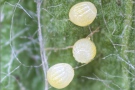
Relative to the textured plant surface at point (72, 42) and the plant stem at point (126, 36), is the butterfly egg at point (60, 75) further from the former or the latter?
the plant stem at point (126, 36)

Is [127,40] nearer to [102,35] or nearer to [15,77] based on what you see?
[102,35]

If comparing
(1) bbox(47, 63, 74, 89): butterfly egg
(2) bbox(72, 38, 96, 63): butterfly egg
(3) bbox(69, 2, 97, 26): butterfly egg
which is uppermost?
(3) bbox(69, 2, 97, 26): butterfly egg

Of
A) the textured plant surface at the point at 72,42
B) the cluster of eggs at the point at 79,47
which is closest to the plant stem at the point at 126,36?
the textured plant surface at the point at 72,42

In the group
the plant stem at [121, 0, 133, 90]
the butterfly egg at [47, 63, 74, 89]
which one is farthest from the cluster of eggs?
the plant stem at [121, 0, 133, 90]

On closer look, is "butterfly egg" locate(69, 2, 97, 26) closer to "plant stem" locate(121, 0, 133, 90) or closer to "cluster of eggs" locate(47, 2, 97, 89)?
"cluster of eggs" locate(47, 2, 97, 89)

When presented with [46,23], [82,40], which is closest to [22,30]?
[46,23]

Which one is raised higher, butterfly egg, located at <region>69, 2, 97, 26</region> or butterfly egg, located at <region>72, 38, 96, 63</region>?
butterfly egg, located at <region>69, 2, 97, 26</region>

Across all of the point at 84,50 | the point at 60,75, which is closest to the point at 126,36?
the point at 84,50
